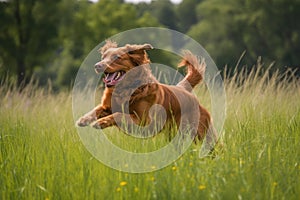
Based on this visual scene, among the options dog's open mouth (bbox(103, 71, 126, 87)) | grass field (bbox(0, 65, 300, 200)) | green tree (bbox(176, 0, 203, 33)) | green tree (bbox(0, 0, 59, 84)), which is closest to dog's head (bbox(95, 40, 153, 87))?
dog's open mouth (bbox(103, 71, 126, 87))

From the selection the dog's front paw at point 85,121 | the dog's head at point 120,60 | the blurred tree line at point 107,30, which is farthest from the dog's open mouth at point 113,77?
the blurred tree line at point 107,30

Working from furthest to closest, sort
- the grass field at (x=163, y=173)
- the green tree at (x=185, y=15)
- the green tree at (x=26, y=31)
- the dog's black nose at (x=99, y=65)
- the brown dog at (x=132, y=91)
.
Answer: the green tree at (x=185, y=15) → the green tree at (x=26, y=31) → the brown dog at (x=132, y=91) → the dog's black nose at (x=99, y=65) → the grass field at (x=163, y=173)

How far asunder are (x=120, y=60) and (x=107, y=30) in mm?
27784

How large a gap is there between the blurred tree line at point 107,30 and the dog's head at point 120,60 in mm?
16347

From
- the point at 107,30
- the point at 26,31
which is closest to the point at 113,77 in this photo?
the point at 26,31

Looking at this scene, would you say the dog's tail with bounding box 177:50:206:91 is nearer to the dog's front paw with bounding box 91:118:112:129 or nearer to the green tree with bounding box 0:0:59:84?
the dog's front paw with bounding box 91:118:112:129

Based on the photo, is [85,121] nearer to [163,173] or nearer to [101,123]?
[101,123]

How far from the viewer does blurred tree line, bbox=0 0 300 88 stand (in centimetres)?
2409

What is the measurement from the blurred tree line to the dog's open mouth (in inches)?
648

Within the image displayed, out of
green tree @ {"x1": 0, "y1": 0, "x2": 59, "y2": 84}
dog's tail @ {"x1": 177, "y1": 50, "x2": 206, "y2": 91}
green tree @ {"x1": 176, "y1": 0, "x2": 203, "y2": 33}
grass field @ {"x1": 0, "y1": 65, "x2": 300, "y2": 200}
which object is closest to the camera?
grass field @ {"x1": 0, "y1": 65, "x2": 300, "y2": 200}

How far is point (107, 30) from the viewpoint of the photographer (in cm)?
3173

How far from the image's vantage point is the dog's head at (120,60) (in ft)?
14.4

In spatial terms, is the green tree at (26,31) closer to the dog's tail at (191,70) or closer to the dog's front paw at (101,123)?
the dog's tail at (191,70)

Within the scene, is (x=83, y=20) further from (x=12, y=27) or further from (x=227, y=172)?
(x=227, y=172)
